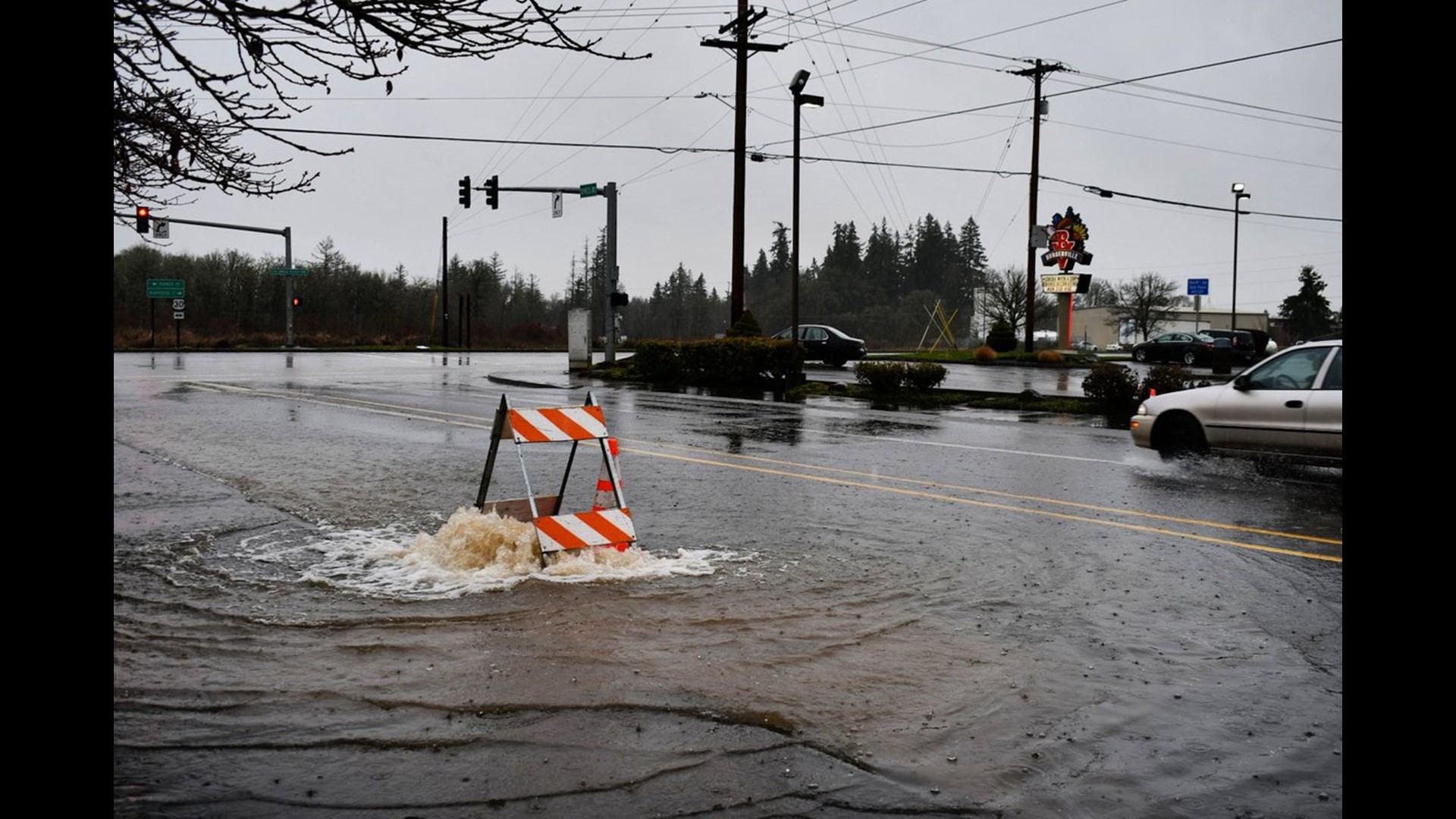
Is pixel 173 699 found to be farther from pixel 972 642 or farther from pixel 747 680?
pixel 972 642

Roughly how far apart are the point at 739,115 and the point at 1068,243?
62.0ft

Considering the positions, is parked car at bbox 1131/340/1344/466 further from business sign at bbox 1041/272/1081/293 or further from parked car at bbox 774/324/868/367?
business sign at bbox 1041/272/1081/293

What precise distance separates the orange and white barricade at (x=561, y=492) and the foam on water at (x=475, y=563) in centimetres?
12

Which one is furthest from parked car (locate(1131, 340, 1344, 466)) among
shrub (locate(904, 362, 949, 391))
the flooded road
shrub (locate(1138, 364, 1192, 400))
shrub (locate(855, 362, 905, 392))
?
shrub (locate(855, 362, 905, 392))

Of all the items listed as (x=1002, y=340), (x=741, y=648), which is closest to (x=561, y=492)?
(x=741, y=648)

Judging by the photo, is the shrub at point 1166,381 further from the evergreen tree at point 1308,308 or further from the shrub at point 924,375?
the evergreen tree at point 1308,308

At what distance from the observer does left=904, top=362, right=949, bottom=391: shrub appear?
974 inches

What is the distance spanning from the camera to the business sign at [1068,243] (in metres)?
45.8

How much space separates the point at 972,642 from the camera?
5754 mm

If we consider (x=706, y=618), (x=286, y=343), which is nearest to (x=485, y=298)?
(x=286, y=343)

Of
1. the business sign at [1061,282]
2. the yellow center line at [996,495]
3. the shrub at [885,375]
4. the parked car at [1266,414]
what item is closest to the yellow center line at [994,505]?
the yellow center line at [996,495]

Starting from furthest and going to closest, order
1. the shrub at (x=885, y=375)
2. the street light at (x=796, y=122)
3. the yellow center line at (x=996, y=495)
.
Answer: the street light at (x=796, y=122) → the shrub at (x=885, y=375) → the yellow center line at (x=996, y=495)

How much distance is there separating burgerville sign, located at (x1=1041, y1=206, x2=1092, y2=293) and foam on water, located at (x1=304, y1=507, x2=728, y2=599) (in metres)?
40.7

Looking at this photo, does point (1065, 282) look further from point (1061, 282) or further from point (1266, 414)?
point (1266, 414)
